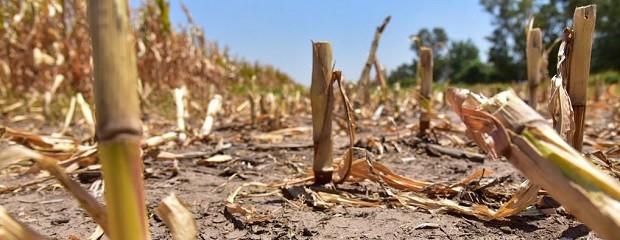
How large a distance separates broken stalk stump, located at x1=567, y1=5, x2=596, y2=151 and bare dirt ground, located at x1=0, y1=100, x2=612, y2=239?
232 millimetres

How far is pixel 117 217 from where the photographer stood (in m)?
0.46

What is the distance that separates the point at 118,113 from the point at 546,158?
37 centimetres

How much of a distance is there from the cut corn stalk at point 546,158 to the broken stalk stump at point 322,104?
620 millimetres

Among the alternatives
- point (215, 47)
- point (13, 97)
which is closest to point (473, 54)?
point (215, 47)

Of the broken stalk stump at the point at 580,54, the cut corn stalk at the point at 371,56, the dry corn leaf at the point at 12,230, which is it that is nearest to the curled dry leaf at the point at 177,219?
the dry corn leaf at the point at 12,230

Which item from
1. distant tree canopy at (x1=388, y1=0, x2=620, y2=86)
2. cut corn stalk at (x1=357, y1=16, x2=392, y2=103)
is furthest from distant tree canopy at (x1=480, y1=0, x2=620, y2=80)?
cut corn stalk at (x1=357, y1=16, x2=392, y2=103)

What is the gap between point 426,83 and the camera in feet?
6.62

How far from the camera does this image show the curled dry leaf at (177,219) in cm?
54

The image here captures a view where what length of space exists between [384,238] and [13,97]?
4861mm

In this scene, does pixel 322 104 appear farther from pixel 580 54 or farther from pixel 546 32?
pixel 546 32

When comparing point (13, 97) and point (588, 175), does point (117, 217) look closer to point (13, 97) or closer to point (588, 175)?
point (588, 175)

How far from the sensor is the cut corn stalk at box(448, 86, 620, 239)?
1.45ft

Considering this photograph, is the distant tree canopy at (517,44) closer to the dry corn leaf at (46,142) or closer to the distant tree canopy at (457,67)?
the distant tree canopy at (457,67)

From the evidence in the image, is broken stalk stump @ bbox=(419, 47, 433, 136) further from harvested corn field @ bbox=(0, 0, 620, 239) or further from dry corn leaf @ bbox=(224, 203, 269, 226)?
dry corn leaf @ bbox=(224, 203, 269, 226)
